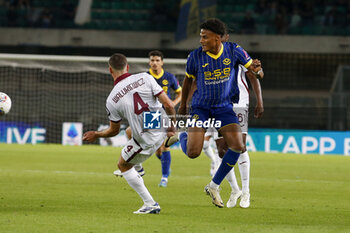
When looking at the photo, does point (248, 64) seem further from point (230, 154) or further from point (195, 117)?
point (230, 154)

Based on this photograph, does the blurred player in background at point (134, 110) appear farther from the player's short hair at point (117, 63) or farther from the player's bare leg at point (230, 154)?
the player's bare leg at point (230, 154)

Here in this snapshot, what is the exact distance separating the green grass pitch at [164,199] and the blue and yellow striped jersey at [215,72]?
130 centimetres

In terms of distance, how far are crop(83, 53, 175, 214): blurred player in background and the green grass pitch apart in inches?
17.3

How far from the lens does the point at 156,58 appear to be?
11.7 m

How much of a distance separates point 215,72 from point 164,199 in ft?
6.89

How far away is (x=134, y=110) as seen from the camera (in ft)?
23.7

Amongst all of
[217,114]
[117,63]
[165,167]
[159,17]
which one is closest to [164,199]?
[217,114]

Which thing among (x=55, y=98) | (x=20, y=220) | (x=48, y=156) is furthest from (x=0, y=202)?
(x=55, y=98)

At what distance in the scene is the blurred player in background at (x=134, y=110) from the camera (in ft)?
23.7

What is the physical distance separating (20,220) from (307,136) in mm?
16221

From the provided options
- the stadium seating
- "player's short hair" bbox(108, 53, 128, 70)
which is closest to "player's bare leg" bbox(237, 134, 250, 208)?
"player's short hair" bbox(108, 53, 128, 70)

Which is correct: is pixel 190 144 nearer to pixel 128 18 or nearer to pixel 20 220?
pixel 20 220

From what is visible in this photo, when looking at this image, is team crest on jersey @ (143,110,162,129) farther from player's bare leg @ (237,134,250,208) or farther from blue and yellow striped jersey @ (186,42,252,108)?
player's bare leg @ (237,134,250,208)

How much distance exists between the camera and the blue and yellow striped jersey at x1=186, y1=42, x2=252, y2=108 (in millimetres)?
7797
